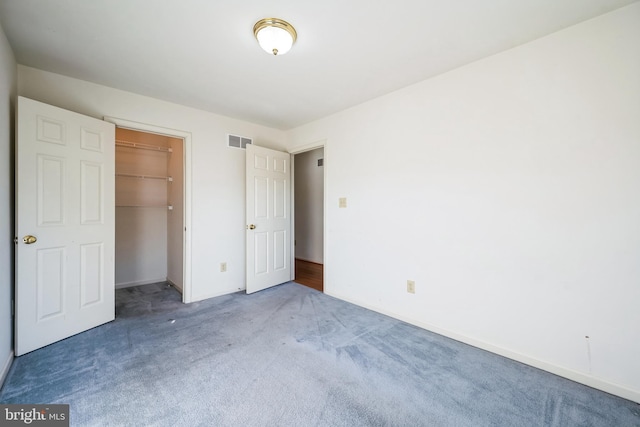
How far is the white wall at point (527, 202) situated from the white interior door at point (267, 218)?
1541 mm


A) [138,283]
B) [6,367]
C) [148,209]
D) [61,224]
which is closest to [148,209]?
[148,209]

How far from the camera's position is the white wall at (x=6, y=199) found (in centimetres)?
174

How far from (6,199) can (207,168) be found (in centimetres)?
171

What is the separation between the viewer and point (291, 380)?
171 centimetres

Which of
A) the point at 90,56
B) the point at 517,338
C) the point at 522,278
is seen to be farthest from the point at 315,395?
the point at 90,56

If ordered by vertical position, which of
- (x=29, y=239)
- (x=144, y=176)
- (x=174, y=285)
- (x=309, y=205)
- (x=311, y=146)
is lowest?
(x=174, y=285)

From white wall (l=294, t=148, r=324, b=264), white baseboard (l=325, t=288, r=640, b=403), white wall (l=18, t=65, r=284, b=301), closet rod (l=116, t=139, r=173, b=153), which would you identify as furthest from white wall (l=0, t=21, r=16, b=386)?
white wall (l=294, t=148, r=324, b=264)

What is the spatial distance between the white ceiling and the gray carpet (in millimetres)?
2394

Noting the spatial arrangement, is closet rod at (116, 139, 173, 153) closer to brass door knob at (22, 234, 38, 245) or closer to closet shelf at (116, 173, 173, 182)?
closet shelf at (116, 173, 173, 182)

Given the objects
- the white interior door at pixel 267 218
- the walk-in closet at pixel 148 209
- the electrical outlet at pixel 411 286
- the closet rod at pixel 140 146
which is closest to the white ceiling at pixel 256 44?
the white interior door at pixel 267 218

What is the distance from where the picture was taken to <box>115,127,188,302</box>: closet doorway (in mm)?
3621

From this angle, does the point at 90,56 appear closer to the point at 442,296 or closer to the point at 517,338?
the point at 442,296

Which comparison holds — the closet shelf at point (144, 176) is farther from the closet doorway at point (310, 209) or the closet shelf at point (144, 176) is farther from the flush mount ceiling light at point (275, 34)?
the flush mount ceiling light at point (275, 34)

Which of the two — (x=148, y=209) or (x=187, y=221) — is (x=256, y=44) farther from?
(x=148, y=209)
